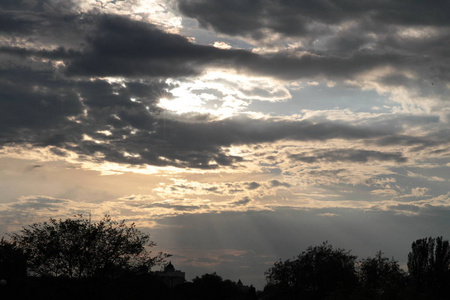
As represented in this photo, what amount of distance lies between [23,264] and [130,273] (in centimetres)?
1414

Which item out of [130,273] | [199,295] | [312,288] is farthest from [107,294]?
[199,295]

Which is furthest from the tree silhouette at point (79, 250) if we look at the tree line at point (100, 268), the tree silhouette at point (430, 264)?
the tree silhouette at point (430, 264)

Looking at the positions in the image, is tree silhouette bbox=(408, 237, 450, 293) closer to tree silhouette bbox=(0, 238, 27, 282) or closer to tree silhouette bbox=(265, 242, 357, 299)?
tree silhouette bbox=(265, 242, 357, 299)

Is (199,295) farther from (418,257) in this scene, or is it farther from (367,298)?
(367,298)

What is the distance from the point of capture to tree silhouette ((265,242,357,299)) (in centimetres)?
7862

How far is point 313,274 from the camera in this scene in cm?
8288

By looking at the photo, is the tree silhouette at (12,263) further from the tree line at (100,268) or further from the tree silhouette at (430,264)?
the tree silhouette at (430,264)

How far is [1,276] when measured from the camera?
5962 centimetres

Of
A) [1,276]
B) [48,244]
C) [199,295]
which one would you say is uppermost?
[48,244]

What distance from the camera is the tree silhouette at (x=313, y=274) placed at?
78625 mm

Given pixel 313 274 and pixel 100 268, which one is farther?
pixel 313 274

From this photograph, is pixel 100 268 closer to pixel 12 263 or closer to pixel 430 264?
pixel 12 263

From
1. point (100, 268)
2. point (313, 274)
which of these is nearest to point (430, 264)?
point (313, 274)

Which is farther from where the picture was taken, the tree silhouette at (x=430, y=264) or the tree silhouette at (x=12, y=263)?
the tree silhouette at (x=430, y=264)
